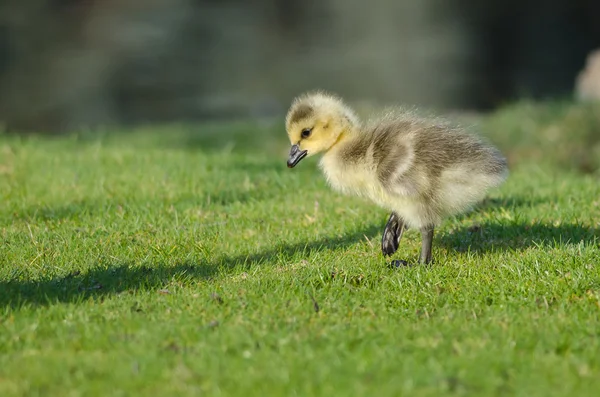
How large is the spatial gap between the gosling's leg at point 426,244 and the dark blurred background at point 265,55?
463 inches

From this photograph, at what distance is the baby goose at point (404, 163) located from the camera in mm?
5812

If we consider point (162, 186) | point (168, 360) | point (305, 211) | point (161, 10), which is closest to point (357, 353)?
point (168, 360)

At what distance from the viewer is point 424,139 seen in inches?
233

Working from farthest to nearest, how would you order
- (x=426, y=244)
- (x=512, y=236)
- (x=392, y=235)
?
1. (x=512, y=236)
2. (x=392, y=235)
3. (x=426, y=244)

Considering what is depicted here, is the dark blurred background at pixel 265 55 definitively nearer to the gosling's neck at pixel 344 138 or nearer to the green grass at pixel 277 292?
the green grass at pixel 277 292

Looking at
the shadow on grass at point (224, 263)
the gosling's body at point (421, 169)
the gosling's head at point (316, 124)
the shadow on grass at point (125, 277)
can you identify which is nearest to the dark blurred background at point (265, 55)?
the shadow on grass at point (224, 263)

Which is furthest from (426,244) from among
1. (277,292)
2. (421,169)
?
(277,292)

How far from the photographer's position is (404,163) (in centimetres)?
582

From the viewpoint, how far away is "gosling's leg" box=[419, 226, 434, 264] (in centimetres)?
604

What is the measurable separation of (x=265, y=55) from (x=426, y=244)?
26.0 meters

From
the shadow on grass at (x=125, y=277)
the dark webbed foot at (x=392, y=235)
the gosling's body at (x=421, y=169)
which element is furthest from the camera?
the dark webbed foot at (x=392, y=235)

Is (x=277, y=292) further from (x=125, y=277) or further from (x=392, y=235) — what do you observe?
(x=392, y=235)

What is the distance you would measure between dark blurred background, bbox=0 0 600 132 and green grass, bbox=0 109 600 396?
10716mm

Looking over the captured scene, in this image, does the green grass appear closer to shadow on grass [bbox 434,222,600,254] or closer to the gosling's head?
shadow on grass [bbox 434,222,600,254]
